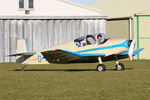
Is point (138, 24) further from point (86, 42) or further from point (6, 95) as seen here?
point (6, 95)

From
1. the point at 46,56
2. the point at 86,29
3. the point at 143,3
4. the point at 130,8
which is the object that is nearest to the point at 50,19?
the point at 86,29

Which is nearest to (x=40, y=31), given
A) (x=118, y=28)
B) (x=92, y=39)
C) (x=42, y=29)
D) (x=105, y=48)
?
(x=42, y=29)

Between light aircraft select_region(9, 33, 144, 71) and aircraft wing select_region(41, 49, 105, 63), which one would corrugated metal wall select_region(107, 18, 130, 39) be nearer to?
light aircraft select_region(9, 33, 144, 71)

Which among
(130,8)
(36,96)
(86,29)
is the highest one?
(130,8)

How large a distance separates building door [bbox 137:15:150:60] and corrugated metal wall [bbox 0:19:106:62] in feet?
13.9

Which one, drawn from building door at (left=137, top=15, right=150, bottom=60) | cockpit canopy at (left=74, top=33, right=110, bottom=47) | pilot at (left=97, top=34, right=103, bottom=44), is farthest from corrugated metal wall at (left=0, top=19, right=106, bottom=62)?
pilot at (left=97, top=34, right=103, bottom=44)

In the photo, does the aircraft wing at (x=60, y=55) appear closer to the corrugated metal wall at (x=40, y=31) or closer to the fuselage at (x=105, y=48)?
the fuselage at (x=105, y=48)

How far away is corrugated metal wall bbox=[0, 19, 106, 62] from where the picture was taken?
30734 millimetres

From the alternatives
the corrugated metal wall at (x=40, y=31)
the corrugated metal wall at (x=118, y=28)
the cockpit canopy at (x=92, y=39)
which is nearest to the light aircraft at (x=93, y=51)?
the cockpit canopy at (x=92, y=39)

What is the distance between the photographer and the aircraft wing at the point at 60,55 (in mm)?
17953

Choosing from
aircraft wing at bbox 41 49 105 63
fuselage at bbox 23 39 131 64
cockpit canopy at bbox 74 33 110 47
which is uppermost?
cockpit canopy at bbox 74 33 110 47

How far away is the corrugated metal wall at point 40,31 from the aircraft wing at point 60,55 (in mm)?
12085

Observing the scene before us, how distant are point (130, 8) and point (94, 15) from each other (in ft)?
41.3

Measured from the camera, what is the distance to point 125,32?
112ft
